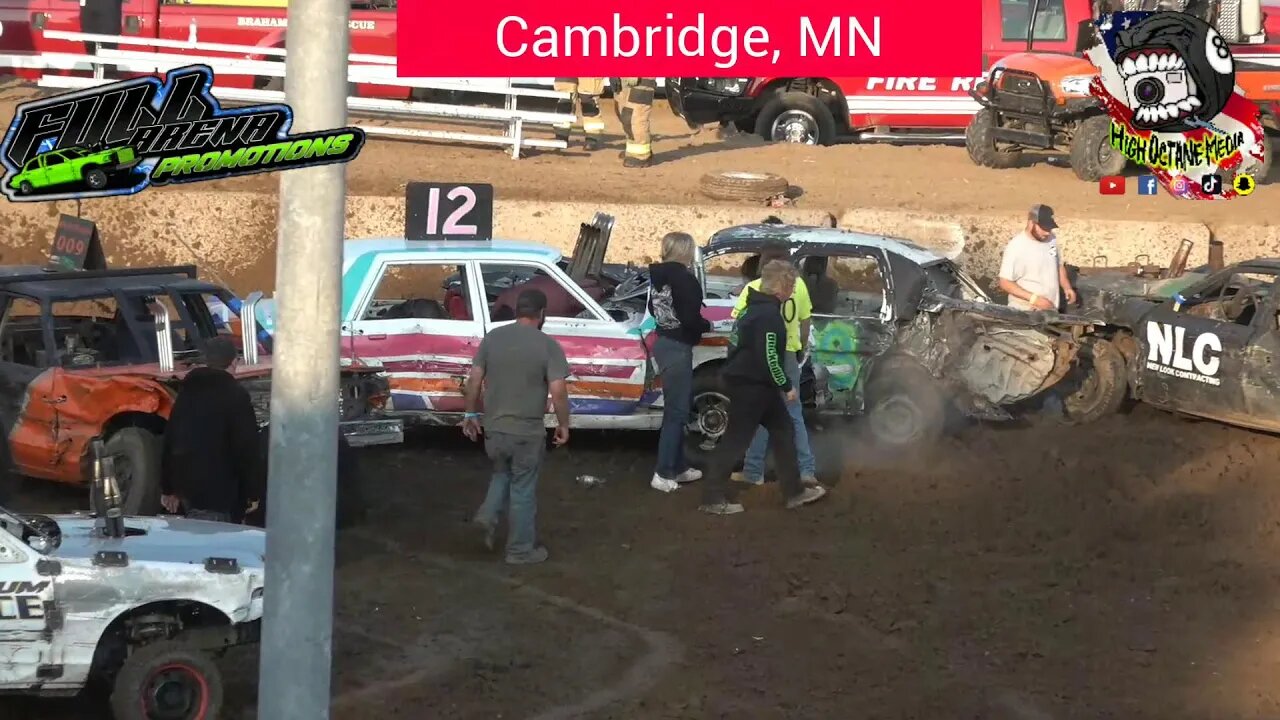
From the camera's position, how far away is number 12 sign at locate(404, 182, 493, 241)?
1213cm

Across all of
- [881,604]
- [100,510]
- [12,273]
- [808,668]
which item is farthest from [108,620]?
[12,273]

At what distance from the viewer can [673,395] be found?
1123 cm

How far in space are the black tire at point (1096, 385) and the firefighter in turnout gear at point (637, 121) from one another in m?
7.93

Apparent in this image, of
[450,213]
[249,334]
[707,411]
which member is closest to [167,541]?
[249,334]

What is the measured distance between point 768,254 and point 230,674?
5481 mm

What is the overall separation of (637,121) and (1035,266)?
7.33m

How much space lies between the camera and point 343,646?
27.3 ft

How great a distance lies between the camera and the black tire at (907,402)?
1220cm

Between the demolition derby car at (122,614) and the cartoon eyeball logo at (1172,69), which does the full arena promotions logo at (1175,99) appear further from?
the demolition derby car at (122,614)

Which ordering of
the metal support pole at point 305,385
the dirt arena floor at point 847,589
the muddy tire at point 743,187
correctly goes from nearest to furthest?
the metal support pole at point 305,385 → the dirt arena floor at point 847,589 → the muddy tire at point 743,187

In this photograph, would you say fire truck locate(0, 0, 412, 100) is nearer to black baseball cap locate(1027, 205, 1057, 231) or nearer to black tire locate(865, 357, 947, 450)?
black baseball cap locate(1027, 205, 1057, 231)

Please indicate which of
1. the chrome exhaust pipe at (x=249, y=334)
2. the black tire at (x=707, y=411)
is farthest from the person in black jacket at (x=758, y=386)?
the chrome exhaust pipe at (x=249, y=334)

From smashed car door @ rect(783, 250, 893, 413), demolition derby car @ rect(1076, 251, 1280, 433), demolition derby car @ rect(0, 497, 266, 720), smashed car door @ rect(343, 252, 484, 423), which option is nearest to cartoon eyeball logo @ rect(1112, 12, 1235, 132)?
demolition derby car @ rect(1076, 251, 1280, 433)

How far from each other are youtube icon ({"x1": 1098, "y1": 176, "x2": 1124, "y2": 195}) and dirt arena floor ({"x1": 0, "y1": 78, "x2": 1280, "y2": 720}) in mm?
6499
